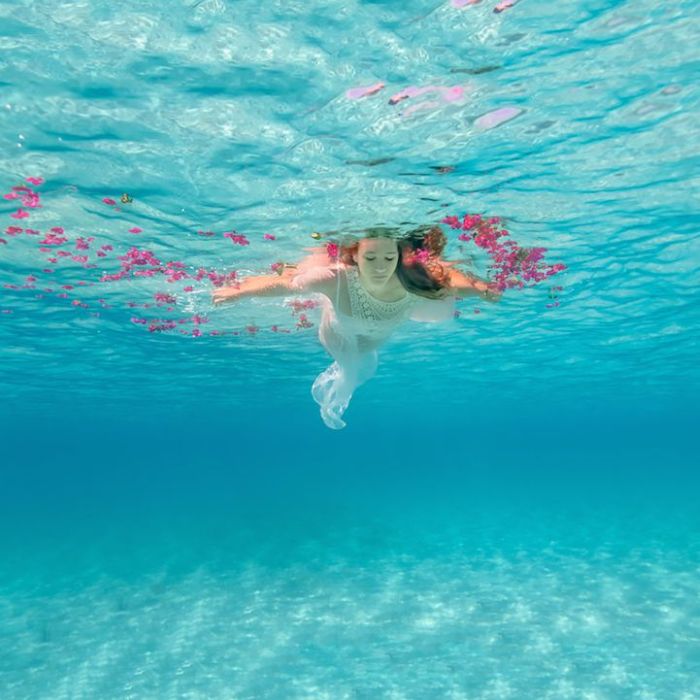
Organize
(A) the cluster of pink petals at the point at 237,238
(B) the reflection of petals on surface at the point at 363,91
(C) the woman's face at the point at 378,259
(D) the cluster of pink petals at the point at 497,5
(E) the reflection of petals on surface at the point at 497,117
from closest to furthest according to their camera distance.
Result: (D) the cluster of pink petals at the point at 497,5 → (C) the woman's face at the point at 378,259 → (B) the reflection of petals on surface at the point at 363,91 → (E) the reflection of petals on surface at the point at 497,117 → (A) the cluster of pink petals at the point at 237,238

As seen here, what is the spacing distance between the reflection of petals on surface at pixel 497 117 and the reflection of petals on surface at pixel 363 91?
1.94m

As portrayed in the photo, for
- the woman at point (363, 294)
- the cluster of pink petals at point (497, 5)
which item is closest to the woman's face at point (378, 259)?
the woman at point (363, 294)

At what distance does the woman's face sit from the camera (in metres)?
7.32

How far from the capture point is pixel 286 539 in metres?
28.2

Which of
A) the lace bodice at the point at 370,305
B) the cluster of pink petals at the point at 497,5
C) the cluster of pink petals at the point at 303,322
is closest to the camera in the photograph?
the cluster of pink petals at the point at 497,5

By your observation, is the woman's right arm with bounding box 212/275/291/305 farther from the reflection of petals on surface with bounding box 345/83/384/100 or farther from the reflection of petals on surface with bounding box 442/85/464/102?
the reflection of petals on surface with bounding box 442/85/464/102

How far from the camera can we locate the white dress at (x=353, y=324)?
27.2 ft

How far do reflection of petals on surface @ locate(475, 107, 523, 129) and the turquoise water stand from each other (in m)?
0.04

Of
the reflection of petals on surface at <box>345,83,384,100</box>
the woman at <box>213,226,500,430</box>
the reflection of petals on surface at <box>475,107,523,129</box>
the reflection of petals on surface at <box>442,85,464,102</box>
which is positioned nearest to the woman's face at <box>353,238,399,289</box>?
the woman at <box>213,226,500,430</box>

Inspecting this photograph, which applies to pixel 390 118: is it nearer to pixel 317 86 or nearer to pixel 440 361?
pixel 317 86

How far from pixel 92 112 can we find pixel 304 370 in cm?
3085

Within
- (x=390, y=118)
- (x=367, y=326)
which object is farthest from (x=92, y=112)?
(x=367, y=326)

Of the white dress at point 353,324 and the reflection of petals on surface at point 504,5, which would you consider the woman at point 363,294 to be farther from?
the reflection of petals on surface at point 504,5

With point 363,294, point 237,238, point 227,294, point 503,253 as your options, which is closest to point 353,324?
point 363,294
